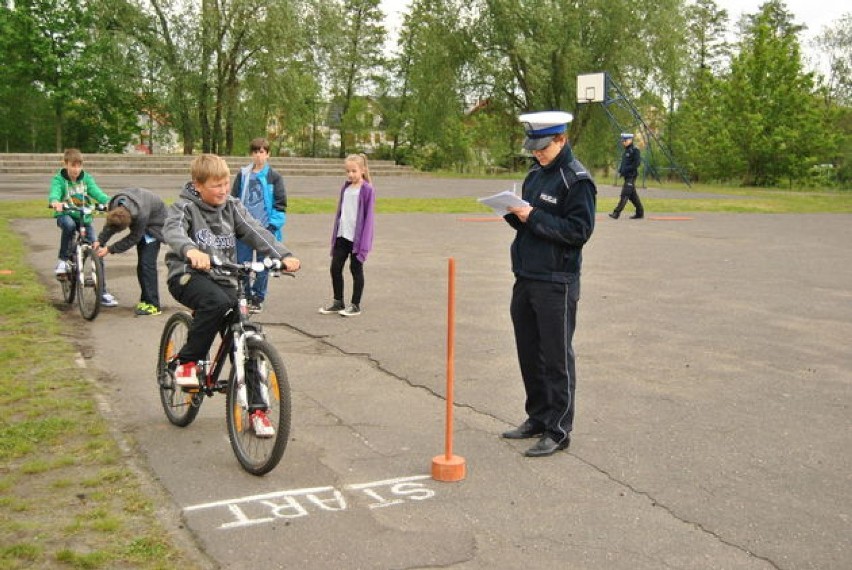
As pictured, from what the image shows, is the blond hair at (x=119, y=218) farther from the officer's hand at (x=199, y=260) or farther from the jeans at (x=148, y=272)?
the officer's hand at (x=199, y=260)

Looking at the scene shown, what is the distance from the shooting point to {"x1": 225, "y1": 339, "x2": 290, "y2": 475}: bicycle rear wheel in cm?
464

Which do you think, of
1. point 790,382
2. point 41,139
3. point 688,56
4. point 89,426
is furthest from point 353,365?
point 41,139

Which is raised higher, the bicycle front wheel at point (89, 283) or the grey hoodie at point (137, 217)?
the grey hoodie at point (137, 217)

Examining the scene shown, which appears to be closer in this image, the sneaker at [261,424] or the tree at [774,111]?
the sneaker at [261,424]

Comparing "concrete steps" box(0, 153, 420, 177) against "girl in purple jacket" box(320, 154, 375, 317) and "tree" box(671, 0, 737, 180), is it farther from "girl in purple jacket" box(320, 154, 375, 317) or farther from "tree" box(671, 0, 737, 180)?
"girl in purple jacket" box(320, 154, 375, 317)

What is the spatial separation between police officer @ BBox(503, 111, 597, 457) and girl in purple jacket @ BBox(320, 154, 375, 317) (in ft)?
13.6

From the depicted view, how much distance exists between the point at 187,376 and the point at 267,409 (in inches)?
30.6

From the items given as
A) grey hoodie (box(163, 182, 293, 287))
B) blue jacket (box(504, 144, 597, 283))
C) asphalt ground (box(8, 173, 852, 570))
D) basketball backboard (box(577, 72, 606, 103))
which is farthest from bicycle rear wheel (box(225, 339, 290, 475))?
basketball backboard (box(577, 72, 606, 103))

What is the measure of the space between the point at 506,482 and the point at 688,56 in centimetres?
4638

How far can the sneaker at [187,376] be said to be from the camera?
5297 mm

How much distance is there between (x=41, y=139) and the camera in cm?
5131

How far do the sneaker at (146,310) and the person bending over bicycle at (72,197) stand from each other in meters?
0.58

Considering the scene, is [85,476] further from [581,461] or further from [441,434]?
[581,461]

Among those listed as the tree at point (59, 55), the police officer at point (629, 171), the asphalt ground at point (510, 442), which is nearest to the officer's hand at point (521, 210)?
the asphalt ground at point (510, 442)
